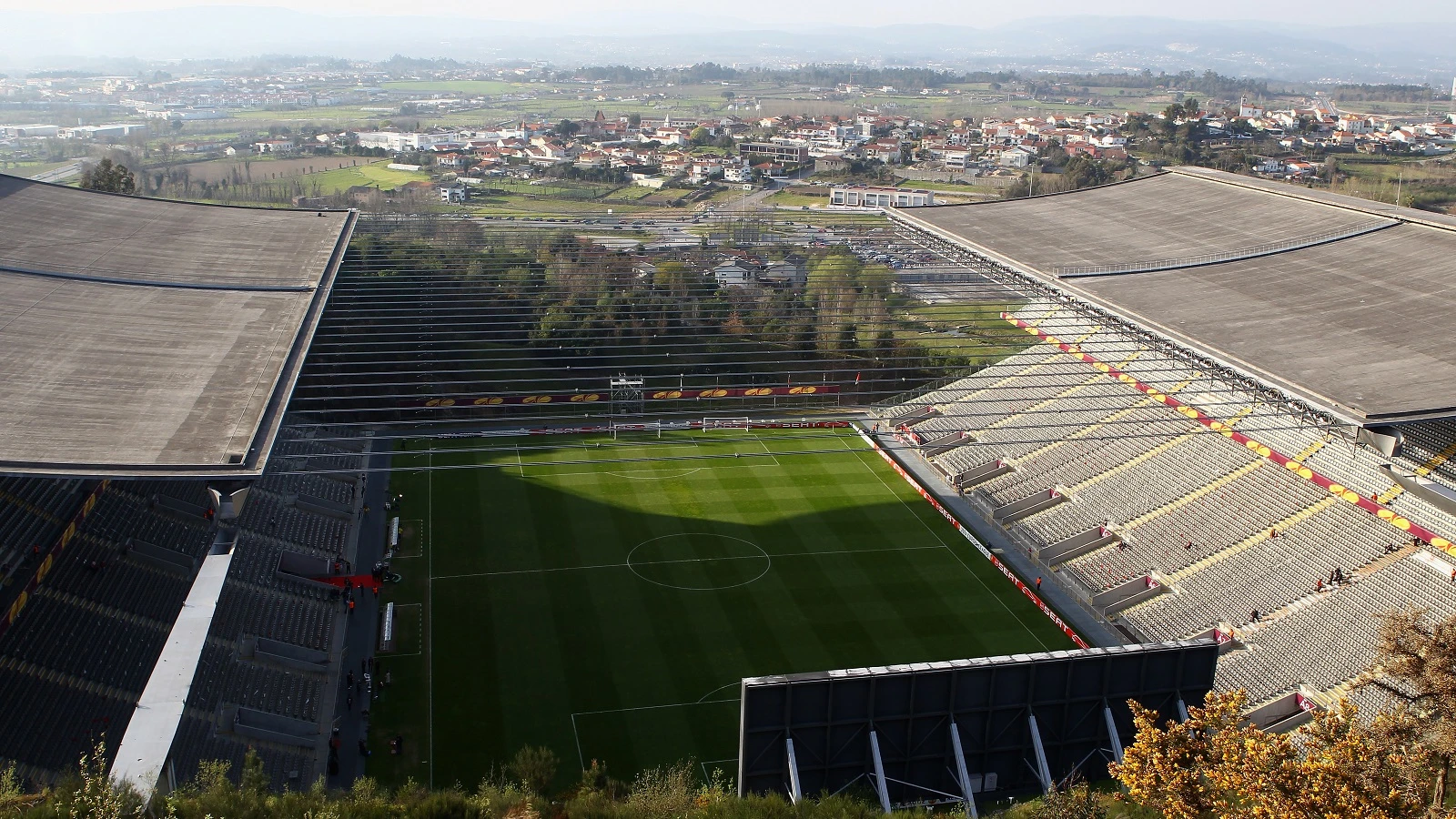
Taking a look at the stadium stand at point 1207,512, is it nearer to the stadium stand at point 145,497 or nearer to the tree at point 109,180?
the stadium stand at point 145,497

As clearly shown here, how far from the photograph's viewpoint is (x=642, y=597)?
98.4 ft

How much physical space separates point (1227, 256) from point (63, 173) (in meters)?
83.0

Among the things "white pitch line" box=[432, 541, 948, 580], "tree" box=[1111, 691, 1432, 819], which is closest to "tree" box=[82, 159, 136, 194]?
"white pitch line" box=[432, 541, 948, 580]

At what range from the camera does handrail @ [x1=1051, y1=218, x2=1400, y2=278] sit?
38.6 m

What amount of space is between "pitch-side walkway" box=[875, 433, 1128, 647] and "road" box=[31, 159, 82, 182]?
220 ft

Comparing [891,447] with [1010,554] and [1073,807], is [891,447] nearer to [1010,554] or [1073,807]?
[1010,554]

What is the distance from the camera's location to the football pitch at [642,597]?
78.8ft

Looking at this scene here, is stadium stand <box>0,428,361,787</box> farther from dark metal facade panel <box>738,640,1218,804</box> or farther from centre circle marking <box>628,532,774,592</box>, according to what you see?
dark metal facade panel <box>738,640,1218,804</box>

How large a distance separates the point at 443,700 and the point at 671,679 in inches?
208

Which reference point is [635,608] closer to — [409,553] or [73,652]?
[409,553]

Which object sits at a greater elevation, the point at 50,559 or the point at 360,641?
the point at 50,559

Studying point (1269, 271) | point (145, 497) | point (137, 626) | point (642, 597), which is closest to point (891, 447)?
point (1269, 271)

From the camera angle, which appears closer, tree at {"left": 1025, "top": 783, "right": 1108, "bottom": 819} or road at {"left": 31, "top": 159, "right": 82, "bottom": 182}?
tree at {"left": 1025, "top": 783, "right": 1108, "bottom": 819}

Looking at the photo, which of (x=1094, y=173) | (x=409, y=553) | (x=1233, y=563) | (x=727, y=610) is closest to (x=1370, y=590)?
(x=1233, y=563)
